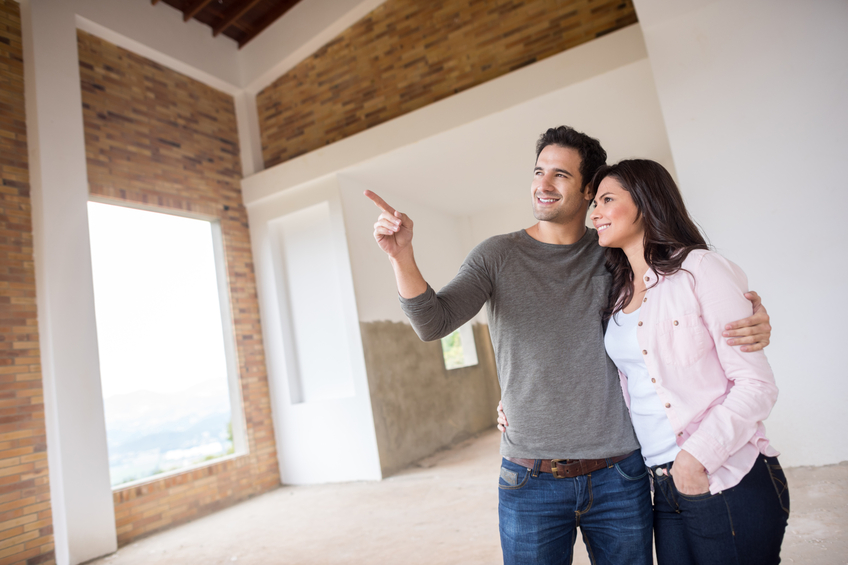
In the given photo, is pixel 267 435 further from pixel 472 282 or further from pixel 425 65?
pixel 472 282

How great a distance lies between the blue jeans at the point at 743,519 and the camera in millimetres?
1181

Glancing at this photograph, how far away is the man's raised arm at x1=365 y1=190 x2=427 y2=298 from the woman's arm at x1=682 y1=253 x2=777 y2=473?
688mm

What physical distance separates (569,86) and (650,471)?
3827 mm

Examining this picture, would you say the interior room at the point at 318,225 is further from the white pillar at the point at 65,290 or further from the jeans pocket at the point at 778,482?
the jeans pocket at the point at 778,482

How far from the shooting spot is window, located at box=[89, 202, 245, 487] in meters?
4.84

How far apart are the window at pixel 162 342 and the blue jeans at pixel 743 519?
16.0 ft

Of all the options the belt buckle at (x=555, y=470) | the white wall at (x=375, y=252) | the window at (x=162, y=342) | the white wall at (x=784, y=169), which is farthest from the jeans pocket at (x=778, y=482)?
the window at (x=162, y=342)

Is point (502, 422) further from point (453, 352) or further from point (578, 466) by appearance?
point (453, 352)

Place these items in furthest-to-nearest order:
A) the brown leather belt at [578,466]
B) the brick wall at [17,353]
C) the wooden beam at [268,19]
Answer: the wooden beam at [268,19], the brick wall at [17,353], the brown leather belt at [578,466]

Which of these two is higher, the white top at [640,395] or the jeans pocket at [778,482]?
the white top at [640,395]

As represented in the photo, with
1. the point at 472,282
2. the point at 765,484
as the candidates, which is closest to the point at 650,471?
the point at 765,484

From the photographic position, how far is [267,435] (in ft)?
20.0

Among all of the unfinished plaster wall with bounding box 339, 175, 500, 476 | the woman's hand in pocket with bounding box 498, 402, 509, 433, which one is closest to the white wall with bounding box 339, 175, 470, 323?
the unfinished plaster wall with bounding box 339, 175, 500, 476

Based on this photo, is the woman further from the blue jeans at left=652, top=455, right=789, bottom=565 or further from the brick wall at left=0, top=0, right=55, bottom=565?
the brick wall at left=0, top=0, right=55, bottom=565
